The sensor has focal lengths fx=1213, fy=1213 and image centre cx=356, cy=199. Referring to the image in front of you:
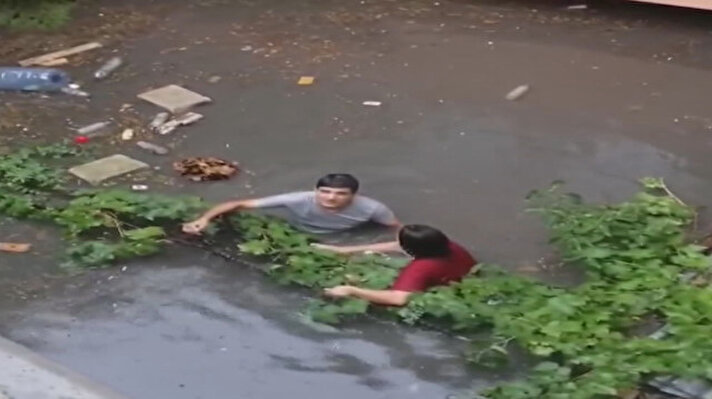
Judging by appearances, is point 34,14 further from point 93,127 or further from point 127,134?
point 127,134

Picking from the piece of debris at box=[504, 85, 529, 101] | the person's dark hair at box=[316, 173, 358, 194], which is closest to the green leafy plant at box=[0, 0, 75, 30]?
the piece of debris at box=[504, 85, 529, 101]

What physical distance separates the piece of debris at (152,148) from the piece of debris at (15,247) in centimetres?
139

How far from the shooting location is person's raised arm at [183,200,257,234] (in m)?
6.21

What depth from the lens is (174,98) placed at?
8414 mm

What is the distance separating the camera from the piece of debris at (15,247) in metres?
6.22

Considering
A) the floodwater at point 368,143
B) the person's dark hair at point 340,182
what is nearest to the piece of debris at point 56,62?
the floodwater at point 368,143

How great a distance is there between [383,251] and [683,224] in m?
1.50

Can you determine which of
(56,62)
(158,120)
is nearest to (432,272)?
(158,120)

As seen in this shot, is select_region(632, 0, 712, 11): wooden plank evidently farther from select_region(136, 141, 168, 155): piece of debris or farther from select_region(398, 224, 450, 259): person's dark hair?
select_region(398, 224, 450, 259): person's dark hair

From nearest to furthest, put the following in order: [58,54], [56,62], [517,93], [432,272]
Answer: [432,272] < [517,93] < [56,62] < [58,54]

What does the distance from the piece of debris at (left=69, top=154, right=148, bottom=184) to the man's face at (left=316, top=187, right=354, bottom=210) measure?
1470 mm

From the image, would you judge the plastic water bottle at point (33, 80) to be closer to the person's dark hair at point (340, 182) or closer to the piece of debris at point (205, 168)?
the piece of debris at point (205, 168)

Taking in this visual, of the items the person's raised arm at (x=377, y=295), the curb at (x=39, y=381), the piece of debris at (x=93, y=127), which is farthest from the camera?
the piece of debris at (x=93, y=127)

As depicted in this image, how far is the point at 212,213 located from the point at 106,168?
4.02 ft
